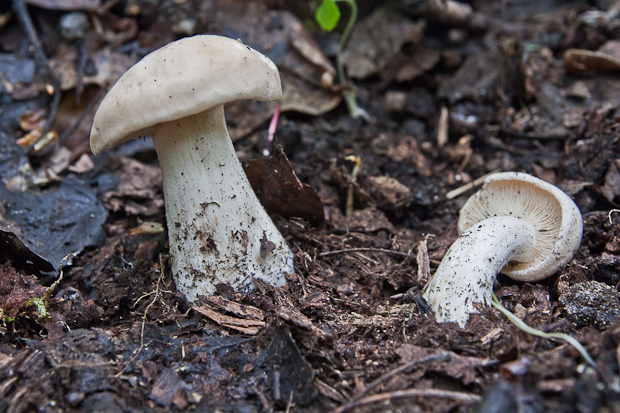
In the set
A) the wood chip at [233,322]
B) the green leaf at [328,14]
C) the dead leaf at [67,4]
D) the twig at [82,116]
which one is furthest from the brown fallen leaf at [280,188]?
the dead leaf at [67,4]

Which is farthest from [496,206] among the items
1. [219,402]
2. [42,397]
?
[42,397]

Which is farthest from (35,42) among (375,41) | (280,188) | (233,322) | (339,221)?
(233,322)

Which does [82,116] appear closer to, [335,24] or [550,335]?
[335,24]

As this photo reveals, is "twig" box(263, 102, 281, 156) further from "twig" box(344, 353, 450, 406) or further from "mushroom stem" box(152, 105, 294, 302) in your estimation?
"twig" box(344, 353, 450, 406)

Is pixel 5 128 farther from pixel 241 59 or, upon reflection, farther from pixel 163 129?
pixel 241 59

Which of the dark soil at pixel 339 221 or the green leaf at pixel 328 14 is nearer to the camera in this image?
the dark soil at pixel 339 221

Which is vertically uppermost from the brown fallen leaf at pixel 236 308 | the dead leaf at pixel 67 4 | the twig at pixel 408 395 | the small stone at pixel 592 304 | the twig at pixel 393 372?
the dead leaf at pixel 67 4

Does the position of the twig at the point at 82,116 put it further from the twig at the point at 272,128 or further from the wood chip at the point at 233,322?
the wood chip at the point at 233,322
